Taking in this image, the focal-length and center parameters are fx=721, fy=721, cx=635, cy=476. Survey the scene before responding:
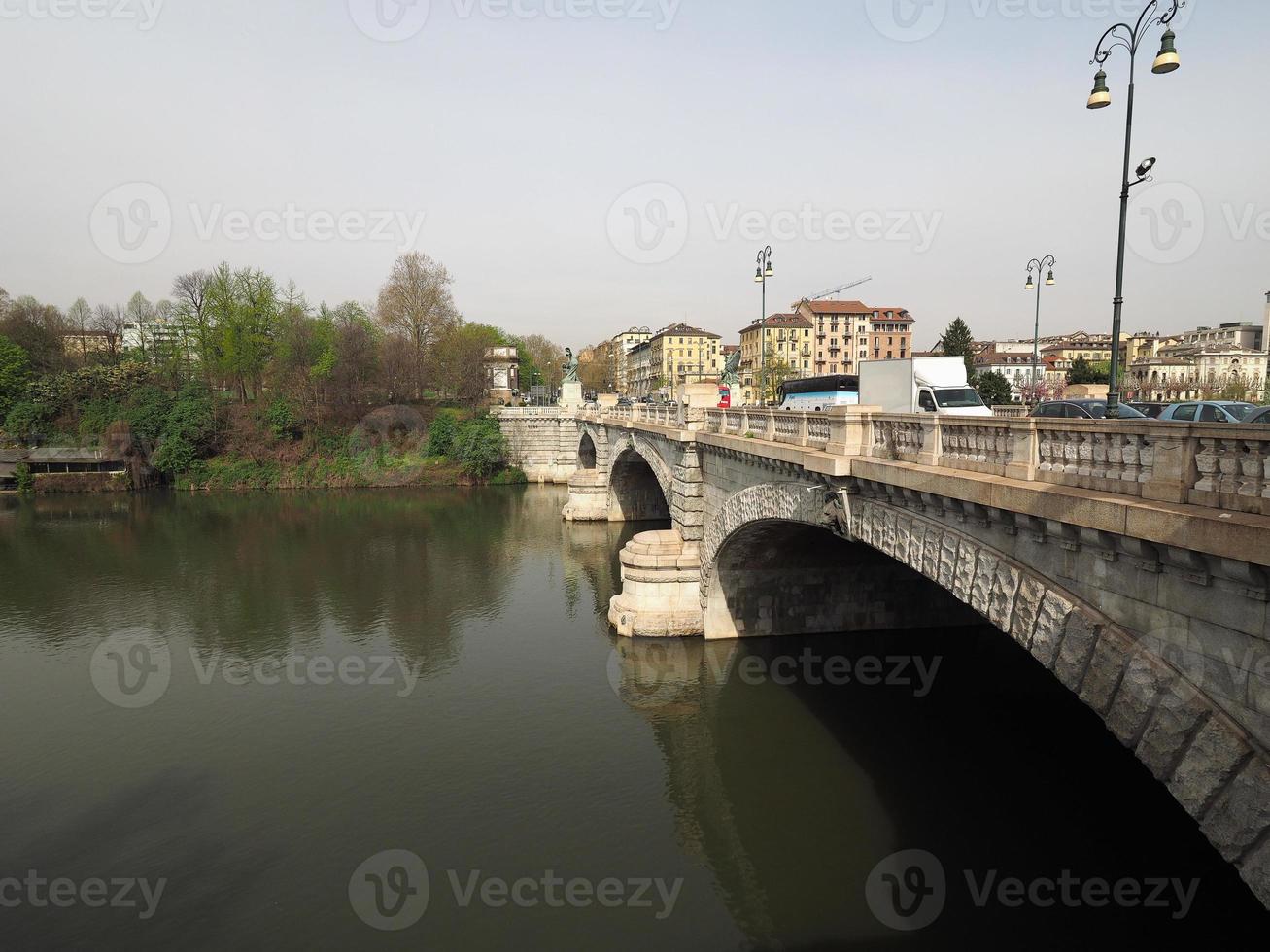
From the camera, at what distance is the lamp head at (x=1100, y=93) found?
37.7 feet

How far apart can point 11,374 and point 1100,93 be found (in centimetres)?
6813

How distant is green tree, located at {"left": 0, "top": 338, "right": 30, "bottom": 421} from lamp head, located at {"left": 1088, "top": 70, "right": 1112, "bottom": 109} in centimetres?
6631

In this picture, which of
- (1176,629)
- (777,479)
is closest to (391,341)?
(777,479)

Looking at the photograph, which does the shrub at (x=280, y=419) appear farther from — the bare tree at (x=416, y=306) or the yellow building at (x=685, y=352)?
the yellow building at (x=685, y=352)

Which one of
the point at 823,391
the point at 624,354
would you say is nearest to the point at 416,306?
the point at 823,391

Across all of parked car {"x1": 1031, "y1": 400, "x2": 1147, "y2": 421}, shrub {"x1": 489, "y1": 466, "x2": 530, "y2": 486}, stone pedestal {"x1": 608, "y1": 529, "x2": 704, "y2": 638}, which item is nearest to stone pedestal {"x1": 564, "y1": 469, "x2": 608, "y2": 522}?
shrub {"x1": 489, "y1": 466, "x2": 530, "y2": 486}

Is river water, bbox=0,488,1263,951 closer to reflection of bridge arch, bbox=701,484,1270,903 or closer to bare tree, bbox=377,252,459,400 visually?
reflection of bridge arch, bbox=701,484,1270,903

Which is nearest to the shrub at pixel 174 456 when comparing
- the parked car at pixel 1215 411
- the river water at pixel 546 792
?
the river water at pixel 546 792

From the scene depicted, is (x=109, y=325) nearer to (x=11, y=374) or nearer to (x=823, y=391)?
(x=11, y=374)

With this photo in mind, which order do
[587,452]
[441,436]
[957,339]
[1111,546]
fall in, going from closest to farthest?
1. [1111,546]
2. [587,452]
3. [441,436]
4. [957,339]

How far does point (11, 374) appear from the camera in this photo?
53469 mm

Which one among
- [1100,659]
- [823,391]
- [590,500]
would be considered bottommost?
[590,500]

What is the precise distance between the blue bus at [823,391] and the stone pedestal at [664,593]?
8936 millimetres

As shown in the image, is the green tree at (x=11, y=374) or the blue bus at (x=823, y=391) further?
the green tree at (x=11, y=374)
